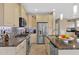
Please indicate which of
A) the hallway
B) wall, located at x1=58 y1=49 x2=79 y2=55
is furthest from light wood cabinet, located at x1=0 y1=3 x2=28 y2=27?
the hallway

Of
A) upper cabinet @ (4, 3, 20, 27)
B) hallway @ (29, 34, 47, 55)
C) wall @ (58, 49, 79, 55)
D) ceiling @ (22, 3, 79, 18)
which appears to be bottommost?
hallway @ (29, 34, 47, 55)

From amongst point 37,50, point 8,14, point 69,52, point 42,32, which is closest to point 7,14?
point 8,14

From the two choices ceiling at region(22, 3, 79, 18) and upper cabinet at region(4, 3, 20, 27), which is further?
ceiling at region(22, 3, 79, 18)

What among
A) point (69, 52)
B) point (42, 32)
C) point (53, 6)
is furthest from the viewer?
point (42, 32)

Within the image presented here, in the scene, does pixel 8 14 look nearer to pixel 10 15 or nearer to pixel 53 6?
pixel 10 15

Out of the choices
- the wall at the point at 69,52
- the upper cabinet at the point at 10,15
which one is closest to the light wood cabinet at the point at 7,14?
the upper cabinet at the point at 10,15

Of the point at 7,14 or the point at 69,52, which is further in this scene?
the point at 7,14

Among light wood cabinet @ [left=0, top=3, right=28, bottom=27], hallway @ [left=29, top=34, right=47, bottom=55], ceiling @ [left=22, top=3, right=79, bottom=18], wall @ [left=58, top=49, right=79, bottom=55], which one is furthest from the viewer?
ceiling @ [left=22, top=3, right=79, bottom=18]

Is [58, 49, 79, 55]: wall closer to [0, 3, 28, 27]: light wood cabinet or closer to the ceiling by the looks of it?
[0, 3, 28, 27]: light wood cabinet

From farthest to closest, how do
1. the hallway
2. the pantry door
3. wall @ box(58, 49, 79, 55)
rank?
1. the pantry door
2. the hallway
3. wall @ box(58, 49, 79, 55)

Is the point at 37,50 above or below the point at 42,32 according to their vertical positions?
below

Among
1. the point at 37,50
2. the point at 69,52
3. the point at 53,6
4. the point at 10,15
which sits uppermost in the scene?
the point at 53,6
